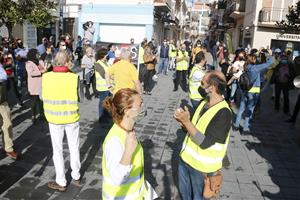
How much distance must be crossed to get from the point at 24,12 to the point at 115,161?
28.4 feet

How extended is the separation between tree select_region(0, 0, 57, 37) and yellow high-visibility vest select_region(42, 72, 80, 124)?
553 cm

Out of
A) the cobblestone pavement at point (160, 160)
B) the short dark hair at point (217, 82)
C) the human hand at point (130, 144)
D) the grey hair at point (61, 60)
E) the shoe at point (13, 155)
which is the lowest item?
the cobblestone pavement at point (160, 160)

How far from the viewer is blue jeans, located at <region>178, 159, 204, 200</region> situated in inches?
139

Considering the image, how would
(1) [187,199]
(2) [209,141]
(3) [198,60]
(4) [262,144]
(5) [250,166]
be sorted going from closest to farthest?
1. (2) [209,141]
2. (1) [187,199]
3. (5) [250,166]
4. (3) [198,60]
5. (4) [262,144]

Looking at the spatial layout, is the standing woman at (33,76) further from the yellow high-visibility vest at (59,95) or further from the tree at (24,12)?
the yellow high-visibility vest at (59,95)

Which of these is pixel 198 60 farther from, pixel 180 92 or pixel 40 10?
pixel 180 92

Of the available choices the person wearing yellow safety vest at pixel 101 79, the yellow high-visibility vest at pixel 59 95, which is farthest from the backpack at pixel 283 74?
the yellow high-visibility vest at pixel 59 95

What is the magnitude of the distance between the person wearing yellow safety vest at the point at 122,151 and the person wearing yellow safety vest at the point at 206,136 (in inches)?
24.2

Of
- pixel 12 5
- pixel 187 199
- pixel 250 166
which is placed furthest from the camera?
pixel 12 5

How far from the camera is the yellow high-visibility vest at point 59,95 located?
15.2 ft

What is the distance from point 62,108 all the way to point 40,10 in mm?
6749

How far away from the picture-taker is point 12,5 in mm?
9492

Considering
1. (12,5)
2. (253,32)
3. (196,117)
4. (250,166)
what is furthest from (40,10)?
(253,32)

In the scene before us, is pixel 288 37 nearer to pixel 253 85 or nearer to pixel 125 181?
pixel 253 85
